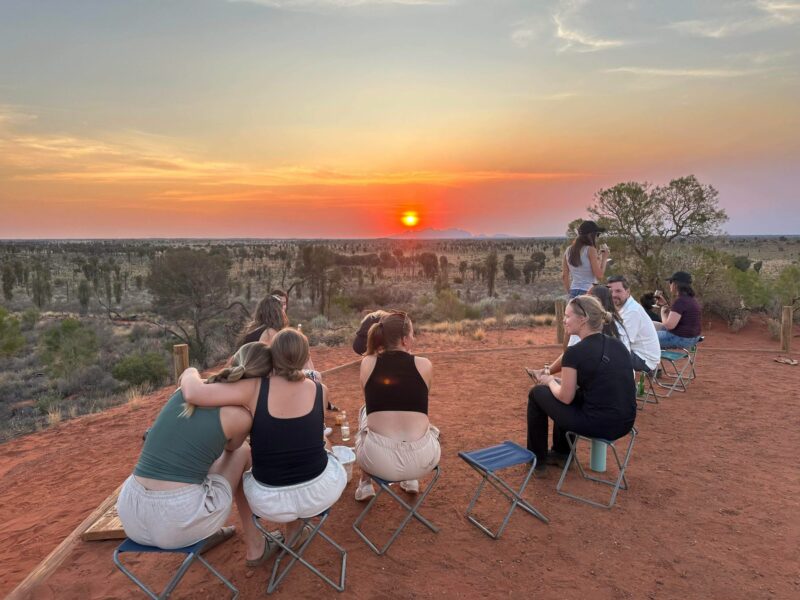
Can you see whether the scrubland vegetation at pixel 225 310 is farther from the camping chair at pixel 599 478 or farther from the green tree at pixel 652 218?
the camping chair at pixel 599 478

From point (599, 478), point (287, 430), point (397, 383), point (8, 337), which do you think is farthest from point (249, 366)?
point (8, 337)

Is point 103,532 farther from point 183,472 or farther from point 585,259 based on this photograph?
point 585,259

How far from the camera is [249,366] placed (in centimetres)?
293

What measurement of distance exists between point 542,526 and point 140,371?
1052cm

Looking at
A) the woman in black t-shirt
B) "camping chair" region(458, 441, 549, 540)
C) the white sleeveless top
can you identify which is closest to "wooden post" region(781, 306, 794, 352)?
the white sleeveless top

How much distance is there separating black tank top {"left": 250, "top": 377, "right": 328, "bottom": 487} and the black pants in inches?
81.4

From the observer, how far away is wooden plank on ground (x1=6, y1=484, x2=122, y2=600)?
3141 millimetres

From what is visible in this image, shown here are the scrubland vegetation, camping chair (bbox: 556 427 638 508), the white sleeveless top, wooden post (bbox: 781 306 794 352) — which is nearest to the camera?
camping chair (bbox: 556 427 638 508)

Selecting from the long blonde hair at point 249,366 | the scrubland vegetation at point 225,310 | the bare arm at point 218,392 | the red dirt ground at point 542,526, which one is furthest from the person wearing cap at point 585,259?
the scrubland vegetation at point 225,310

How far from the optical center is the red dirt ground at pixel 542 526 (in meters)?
3.20

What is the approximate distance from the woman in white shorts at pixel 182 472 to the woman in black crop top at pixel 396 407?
2.91ft

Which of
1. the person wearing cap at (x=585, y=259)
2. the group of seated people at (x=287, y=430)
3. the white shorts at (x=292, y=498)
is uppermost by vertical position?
the person wearing cap at (x=585, y=259)

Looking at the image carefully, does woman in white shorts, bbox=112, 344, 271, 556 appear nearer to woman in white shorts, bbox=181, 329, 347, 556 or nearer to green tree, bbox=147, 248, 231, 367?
woman in white shorts, bbox=181, 329, 347, 556

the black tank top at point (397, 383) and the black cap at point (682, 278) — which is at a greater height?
the black cap at point (682, 278)
